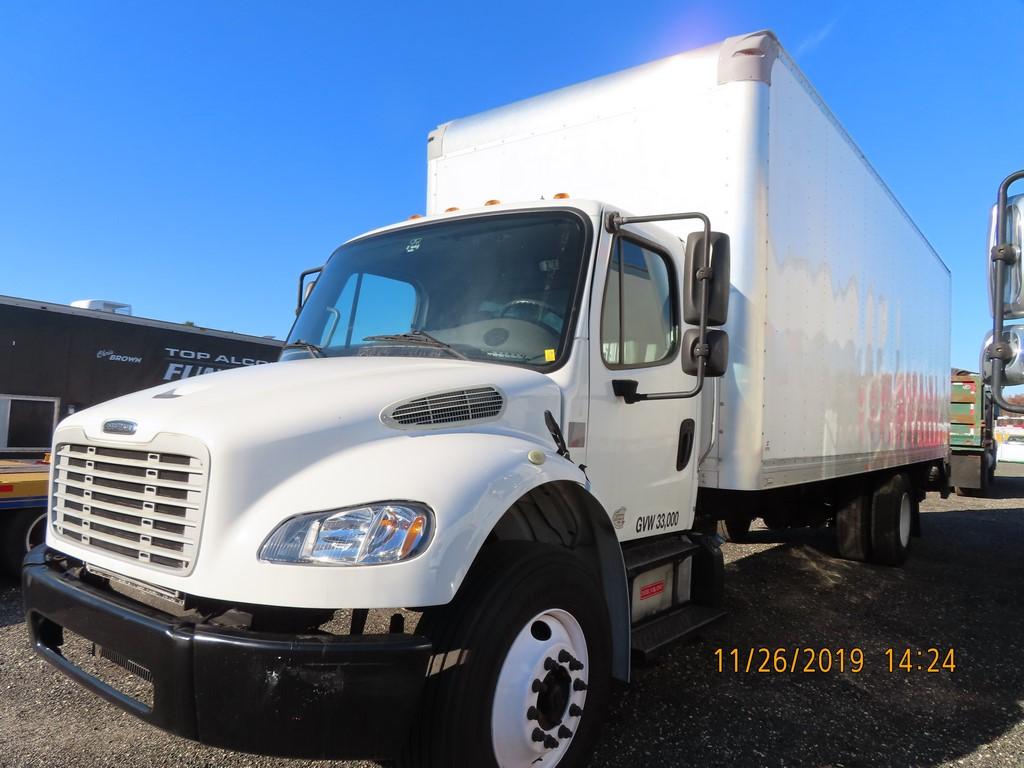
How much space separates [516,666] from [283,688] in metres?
0.77

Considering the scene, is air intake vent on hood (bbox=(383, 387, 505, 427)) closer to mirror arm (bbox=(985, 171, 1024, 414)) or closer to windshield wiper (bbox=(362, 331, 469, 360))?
windshield wiper (bbox=(362, 331, 469, 360))

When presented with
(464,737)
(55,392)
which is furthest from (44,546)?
(55,392)

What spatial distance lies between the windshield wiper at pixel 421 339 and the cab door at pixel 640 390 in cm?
60

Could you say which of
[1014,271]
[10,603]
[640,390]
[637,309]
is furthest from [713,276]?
[10,603]

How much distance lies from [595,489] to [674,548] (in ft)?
2.86

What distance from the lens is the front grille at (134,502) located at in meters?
2.06

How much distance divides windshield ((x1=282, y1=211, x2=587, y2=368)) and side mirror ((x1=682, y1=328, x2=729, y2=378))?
1.81 feet

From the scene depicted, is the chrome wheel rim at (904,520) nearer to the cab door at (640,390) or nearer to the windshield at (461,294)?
the cab door at (640,390)

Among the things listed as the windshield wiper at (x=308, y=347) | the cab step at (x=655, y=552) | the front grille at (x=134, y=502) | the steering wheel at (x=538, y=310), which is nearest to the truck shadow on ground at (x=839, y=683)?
the cab step at (x=655, y=552)

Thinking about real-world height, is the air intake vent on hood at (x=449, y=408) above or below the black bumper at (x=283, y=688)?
above

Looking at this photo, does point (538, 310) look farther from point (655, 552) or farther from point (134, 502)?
point (134, 502)

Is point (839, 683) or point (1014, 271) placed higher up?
point (1014, 271)

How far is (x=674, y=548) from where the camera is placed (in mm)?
3705

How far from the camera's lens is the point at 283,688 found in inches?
74.0
